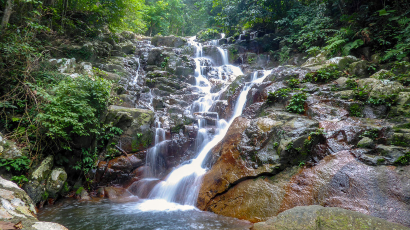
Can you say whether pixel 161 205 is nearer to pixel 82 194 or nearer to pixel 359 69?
pixel 82 194

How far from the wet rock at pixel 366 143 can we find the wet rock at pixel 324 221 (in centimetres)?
203

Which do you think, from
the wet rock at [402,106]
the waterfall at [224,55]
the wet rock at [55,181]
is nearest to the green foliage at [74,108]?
the wet rock at [55,181]

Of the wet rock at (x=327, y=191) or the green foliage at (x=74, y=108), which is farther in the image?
the green foliage at (x=74, y=108)

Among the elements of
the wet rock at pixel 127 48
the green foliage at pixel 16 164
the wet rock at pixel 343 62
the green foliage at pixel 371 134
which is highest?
the wet rock at pixel 127 48

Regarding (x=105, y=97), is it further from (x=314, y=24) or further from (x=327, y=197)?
(x=314, y=24)

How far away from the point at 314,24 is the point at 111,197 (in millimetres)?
14715

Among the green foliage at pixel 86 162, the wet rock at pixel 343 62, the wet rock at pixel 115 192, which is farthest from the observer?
the wet rock at pixel 343 62

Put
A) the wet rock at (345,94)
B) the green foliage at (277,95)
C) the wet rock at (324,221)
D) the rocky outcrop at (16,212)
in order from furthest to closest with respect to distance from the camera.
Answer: the green foliage at (277,95), the wet rock at (345,94), the wet rock at (324,221), the rocky outcrop at (16,212)

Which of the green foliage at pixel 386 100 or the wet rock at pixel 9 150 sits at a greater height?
the green foliage at pixel 386 100

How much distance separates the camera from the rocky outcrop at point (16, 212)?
8.56ft

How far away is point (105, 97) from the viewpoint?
24.4 feet

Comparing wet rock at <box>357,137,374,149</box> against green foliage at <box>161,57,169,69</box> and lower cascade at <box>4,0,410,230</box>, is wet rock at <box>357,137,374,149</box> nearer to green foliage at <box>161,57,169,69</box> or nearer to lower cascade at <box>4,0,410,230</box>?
lower cascade at <box>4,0,410,230</box>

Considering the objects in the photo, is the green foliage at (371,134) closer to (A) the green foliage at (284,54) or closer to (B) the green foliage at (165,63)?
(A) the green foliage at (284,54)

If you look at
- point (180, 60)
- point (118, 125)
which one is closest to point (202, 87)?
point (180, 60)
